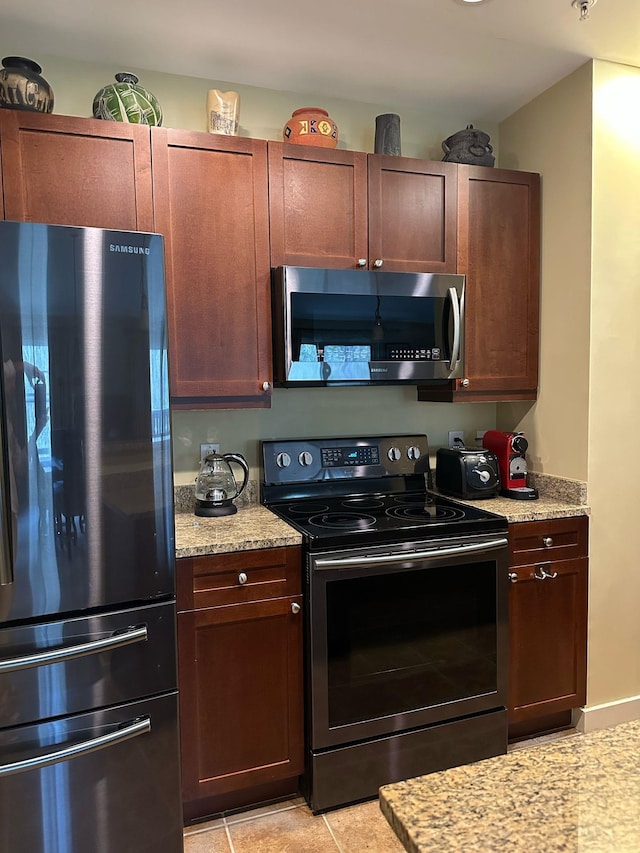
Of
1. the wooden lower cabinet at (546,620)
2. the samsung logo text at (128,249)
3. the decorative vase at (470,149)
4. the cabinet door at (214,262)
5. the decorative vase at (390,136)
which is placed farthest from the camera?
the decorative vase at (470,149)

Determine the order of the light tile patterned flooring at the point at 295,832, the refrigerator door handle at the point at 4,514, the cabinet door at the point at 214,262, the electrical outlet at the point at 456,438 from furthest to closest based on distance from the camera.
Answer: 1. the electrical outlet at the point at 456,438
2. the cabinet door at the point at 214,262
3. the light tile patterned flooring at the point at 295,832
4. the refrigerator door handle at the point at 4,514

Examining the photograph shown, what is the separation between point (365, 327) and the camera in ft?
7.66

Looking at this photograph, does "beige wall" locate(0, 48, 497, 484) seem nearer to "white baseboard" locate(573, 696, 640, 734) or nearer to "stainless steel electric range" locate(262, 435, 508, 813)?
"stainless steel electric range" locate(262, 435, 508, 813)

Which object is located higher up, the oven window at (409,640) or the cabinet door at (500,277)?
the cabinet door at (500,277)

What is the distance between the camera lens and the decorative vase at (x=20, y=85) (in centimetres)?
190

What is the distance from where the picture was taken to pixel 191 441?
249 centimetres

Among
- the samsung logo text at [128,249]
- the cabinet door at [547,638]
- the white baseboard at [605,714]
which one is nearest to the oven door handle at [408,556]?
the cabinet door at [547,638]

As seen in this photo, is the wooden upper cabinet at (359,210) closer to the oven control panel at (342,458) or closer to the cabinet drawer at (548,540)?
the oven control panel at (342,458)

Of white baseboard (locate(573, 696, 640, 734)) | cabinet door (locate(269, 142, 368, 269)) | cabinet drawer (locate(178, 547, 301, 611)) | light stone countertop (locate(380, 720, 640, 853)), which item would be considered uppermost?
cabinet door (locate(269, 142, 368, 269))

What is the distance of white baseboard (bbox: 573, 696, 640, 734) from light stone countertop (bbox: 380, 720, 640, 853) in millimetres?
1922

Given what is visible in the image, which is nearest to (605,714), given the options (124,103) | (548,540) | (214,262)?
(548,540)

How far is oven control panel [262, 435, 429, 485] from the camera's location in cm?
252

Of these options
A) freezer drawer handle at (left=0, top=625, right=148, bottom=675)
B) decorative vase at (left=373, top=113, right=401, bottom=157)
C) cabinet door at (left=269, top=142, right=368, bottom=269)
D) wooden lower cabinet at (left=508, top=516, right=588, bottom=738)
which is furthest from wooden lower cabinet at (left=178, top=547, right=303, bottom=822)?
decorative vase at (left=373, top=113, right=401, bottom=157)

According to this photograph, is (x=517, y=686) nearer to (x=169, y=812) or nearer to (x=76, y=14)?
(x=169, y=812)
